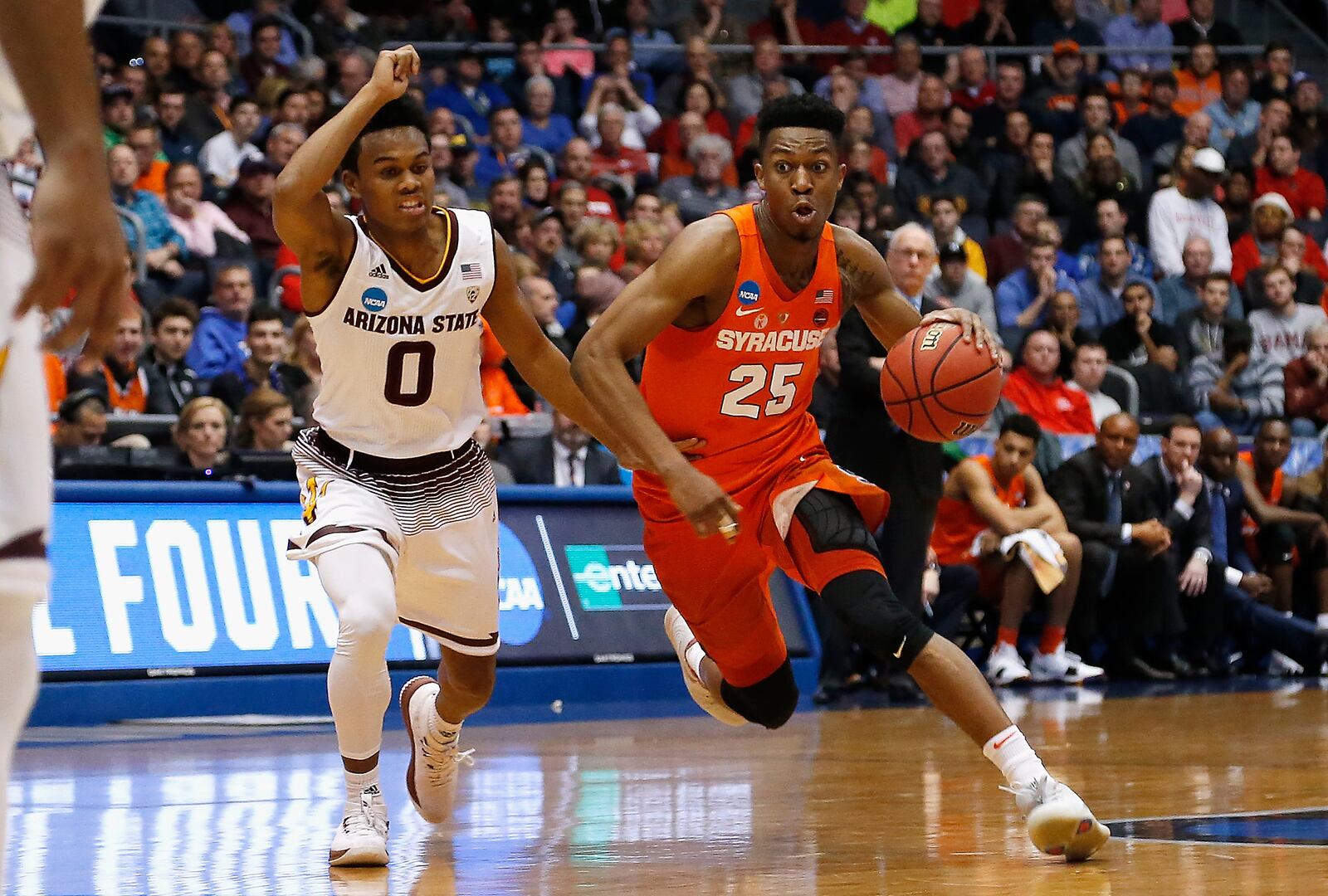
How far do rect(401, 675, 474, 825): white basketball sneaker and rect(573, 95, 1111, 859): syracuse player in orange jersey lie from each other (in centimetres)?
82

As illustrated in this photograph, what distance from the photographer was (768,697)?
232 inches

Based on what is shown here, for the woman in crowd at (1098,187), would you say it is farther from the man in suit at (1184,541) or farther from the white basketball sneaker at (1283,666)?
the white basketball sneaker at (1283,666)

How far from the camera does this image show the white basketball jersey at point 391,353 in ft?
17.4

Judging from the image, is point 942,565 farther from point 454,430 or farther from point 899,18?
point 899,18

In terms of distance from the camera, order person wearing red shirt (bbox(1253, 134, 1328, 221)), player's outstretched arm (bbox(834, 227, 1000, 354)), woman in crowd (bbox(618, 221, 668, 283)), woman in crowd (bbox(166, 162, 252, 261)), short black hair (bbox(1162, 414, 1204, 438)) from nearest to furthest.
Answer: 1. player's outstretched arm (bbox(834, 227, 1000, 354))
2. woman in crowd (bbox(166, 162, 252, 261))
3. short black hair (bbox(1162, 414, 1204, 438))
4. woman in crowd (bbox(618, 221, 668, 283))
5. person wearing red shirt (bbox(1253, 134, 1328, 221))

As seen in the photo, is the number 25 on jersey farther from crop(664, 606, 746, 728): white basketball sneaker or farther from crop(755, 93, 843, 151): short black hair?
crop(664, 606, 746, 728): white basketball sneaker

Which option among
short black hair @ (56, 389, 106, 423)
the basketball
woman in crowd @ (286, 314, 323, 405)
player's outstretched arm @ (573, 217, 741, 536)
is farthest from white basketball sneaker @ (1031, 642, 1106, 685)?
player's outstretched arm @ (573, 217, 741, 536)

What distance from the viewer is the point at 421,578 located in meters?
5.34

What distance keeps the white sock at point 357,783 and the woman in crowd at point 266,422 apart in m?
4.90

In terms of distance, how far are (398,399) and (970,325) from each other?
1645 millimetres

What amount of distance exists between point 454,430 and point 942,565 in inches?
251

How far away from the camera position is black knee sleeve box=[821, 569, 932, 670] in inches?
197

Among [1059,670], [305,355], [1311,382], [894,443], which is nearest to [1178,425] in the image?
[1059,670]

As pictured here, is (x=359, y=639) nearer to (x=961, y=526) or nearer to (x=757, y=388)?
(x=757, y=388)
